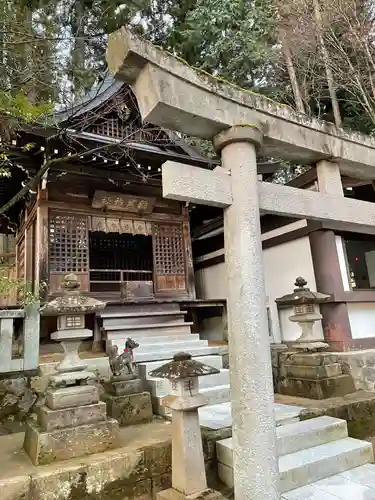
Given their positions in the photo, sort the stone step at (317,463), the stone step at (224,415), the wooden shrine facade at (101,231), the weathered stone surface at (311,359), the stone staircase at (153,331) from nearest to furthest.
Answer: the stone step at (317,463) → the stone step at (224,415) → the weathered stone surface at (311,359) → the stone staircase at (153,331) → the wooden shrine facade at (101,231)

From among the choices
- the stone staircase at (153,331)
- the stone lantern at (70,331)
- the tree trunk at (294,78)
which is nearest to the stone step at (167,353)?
the stone staircase at (153,331)

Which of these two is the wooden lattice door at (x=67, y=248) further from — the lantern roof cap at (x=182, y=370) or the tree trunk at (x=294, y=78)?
the tree trunk at (x=294, y=78)

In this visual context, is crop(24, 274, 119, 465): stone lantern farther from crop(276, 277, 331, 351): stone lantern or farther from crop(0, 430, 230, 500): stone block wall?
crop(276, 277, 331, 351): stone lantern

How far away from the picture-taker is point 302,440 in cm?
404

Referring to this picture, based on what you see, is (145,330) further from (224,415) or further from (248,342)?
(248,342)

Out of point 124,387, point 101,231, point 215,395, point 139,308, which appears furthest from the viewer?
point 101,231

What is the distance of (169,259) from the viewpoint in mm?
9664

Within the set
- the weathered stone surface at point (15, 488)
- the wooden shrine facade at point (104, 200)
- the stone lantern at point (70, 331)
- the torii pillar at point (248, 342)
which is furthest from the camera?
the wooden shrine facade at point (104, 200)

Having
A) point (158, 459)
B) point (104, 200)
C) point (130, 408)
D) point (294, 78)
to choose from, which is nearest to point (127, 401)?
point (130, 408)

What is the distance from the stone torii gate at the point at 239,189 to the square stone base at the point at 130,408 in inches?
84.1

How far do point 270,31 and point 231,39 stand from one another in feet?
5.26

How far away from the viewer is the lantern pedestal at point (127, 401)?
14.7 feet

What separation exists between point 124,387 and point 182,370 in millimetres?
1789

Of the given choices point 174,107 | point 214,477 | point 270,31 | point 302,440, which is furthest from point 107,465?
point 270,31
